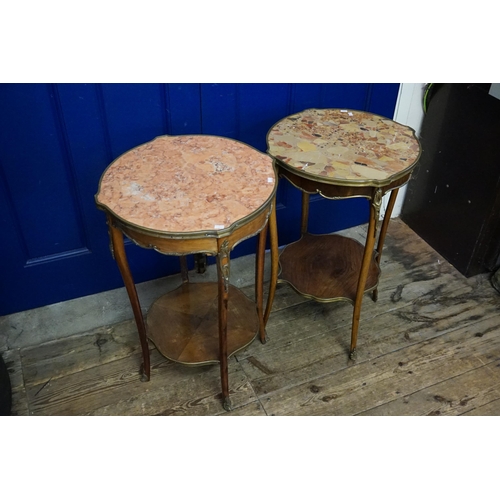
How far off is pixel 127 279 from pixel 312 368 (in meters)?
0.83

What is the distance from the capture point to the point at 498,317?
89.2 inches

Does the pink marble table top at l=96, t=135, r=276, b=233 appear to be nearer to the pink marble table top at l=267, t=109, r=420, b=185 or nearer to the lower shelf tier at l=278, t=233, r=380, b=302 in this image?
the pink marble table top at l=267, t=109, r=420, b=185

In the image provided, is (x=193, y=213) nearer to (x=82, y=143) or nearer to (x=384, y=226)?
(x=82, y=143)

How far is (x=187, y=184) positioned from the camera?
1.55 metres

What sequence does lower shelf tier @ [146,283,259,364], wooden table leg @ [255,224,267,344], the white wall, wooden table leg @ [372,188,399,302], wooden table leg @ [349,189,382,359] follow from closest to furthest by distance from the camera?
wooden table leg @ [349,189,382,359] < wooden table leg @ [255,224,267,344] < lower shelf tier @ [146,283,259,364] < wooden table leg @ [372,188,399,302] < the white wall

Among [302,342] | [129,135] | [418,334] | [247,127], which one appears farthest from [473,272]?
[129,135]

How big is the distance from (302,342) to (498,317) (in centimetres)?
88

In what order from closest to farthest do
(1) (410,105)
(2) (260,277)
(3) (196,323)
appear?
(2) (260,277), (3) (196,323), (1) (410,105)

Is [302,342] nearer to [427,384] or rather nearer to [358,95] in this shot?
[427,384]

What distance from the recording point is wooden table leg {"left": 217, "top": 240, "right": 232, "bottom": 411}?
1.45m

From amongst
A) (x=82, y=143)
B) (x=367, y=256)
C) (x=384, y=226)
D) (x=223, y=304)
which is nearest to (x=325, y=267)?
(x=384, y=226)

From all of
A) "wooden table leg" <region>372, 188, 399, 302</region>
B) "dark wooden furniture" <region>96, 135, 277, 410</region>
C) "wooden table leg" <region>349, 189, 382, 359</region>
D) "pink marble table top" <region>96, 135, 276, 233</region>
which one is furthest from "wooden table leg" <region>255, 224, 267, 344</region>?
"wooden table leg" <region>372, 188, 399, 302</region>

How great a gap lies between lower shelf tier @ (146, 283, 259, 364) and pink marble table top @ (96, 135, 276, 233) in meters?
0.64

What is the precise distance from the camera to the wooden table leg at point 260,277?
1787 mm
